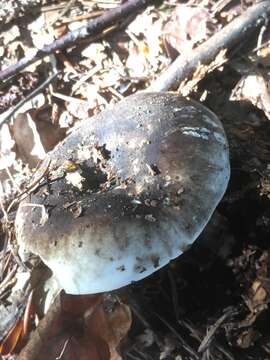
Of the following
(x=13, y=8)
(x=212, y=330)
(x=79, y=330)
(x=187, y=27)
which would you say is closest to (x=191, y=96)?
(x=187, y=27)

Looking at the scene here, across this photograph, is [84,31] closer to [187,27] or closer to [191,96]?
[187,27]

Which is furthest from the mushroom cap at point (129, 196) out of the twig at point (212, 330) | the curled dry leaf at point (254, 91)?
the curled dry leaf at point (254, 91)

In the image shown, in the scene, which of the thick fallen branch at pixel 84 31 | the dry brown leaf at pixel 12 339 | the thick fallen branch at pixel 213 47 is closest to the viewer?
the dry brown leaf at pixel 12 339

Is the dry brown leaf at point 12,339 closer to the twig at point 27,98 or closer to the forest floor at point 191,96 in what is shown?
the forest floor at point 191,96

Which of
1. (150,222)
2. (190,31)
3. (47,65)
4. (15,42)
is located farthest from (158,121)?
(15,42)

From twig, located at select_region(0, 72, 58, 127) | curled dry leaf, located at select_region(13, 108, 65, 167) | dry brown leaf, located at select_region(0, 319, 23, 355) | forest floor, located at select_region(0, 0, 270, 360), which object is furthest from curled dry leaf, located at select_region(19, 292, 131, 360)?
twig, located at select_region(0, 72, 58, 127)

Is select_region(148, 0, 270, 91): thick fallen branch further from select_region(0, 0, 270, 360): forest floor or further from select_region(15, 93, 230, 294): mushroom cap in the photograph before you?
select_region(15, 93, 230, 294): mushroom cap
